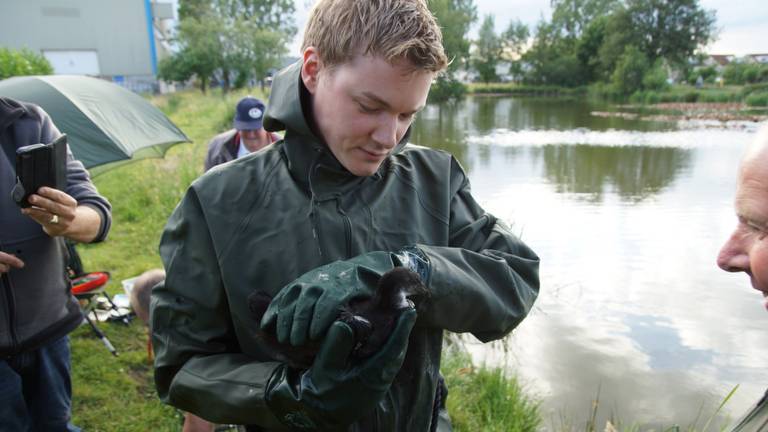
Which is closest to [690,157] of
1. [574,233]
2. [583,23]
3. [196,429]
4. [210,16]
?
[574,233]

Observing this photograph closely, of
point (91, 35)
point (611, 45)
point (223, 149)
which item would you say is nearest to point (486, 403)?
point (223, 149)

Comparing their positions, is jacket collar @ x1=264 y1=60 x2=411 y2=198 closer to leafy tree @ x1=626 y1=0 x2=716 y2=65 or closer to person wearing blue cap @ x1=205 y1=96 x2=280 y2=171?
person wearing blue cap @ x1=205 y1=96 x2=280 y2=171

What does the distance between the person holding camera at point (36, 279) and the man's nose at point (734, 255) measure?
2404 mm

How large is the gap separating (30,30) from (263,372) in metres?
52.2

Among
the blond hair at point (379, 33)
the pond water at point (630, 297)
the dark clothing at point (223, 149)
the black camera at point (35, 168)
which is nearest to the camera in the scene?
the blond hair at point (379, 33)

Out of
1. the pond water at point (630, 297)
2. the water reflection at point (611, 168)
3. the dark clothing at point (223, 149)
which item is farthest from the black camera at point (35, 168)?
the water reflection at point (611, 168)

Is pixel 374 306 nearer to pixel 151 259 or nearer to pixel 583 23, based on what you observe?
pixel 151 259

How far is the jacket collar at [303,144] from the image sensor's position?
142 centimetres

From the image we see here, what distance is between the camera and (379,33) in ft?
4.20

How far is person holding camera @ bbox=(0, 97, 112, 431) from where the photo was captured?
2.18 meters

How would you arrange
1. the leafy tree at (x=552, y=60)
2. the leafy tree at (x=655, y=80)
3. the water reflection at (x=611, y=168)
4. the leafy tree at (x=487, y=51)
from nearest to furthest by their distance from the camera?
the water reflection at (x=611, y=168) → the leafy tree at (x=655, y=80) → the leafy tree at (x=552, y=60) → the leafy tree at (x=487, y=51)

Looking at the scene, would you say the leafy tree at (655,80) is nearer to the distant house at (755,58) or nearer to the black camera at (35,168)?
the distant house at (755,58)

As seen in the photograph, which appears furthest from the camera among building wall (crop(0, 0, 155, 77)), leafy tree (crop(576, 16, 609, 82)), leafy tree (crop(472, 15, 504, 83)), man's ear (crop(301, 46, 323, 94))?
leafy tree (crop(472, 15, 504, 83))

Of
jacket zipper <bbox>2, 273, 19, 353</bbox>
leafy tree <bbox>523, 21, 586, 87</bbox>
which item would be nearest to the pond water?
jacket zipper <bbox>2, 273, 19, 353</bbox>
